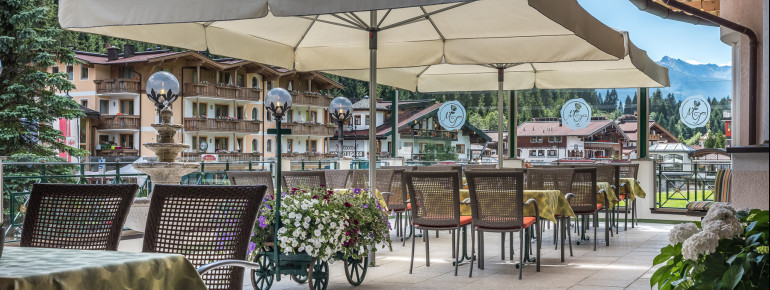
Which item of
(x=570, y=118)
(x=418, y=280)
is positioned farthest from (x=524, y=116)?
(x=418, y=280)

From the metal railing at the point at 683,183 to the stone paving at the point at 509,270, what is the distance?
3.65 m

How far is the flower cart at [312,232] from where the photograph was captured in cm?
504

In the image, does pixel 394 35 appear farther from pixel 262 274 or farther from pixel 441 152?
pixel 441 152

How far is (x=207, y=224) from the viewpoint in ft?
9.81

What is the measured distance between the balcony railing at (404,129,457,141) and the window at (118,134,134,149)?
42139 millimetres

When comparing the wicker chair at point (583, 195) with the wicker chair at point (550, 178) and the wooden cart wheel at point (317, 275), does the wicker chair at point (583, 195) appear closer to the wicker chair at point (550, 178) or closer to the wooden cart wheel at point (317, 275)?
the wicker chair at point (550, 178)

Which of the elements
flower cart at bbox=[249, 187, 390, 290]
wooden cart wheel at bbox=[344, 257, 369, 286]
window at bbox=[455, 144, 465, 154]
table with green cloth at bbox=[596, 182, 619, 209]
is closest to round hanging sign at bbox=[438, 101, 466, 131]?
window at bbox=[455, 144, 465, 154]

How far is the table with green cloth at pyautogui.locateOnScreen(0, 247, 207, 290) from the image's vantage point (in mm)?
1969

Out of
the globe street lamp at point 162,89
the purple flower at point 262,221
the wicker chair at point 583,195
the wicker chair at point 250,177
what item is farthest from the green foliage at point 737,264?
the globe street lamp at point 162,89

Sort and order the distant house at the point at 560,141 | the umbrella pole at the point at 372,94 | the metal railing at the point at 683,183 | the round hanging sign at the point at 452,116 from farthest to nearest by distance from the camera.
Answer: the round hanging sign at the point at 452,116, the distant house at the point at 560,141, the metal railing at the point at 683,183, the umbrella pole at the point at 372,94

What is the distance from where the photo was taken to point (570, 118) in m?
13.6

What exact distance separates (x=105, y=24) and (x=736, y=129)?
5546mm

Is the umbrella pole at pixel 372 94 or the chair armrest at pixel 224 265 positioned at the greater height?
the umbrella pole at pixel 372 94

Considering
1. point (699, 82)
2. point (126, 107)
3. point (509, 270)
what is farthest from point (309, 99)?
point (509, 270)
